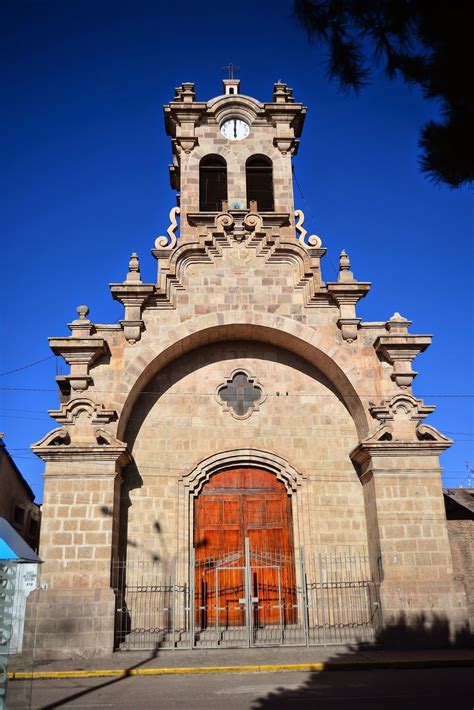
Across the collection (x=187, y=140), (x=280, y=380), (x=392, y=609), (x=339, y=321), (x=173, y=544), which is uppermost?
(x=187, y=140)

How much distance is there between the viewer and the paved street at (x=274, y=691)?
8.33 metres

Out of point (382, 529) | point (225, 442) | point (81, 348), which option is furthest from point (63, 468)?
point (382, 529)

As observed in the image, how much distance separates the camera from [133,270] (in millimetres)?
16781

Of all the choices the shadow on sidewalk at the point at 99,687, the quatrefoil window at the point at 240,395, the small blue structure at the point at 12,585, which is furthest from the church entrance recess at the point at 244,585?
the small blue structure at the point at 12,585

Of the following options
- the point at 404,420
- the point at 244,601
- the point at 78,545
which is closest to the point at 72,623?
the point at 78,545

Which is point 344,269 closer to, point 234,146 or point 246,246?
point 246,246

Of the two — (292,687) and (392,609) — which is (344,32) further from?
(392,609)

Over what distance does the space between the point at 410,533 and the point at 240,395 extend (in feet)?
18.3

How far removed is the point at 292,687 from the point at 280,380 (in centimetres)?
870

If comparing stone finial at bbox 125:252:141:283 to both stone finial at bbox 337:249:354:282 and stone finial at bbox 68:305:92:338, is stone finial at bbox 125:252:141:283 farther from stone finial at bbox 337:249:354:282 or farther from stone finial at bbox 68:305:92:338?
stone finial at bbox 337:249:354:282

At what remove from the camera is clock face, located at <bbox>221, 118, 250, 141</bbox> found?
20.3m

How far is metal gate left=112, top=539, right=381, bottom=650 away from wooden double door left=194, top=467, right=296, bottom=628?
2 centimetres

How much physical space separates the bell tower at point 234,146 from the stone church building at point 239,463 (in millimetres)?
1482

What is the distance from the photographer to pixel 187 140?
19891 mm
